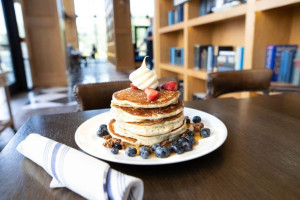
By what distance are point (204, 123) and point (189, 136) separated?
0.14 m

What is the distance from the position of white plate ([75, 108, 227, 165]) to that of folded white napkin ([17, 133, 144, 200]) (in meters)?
0.07

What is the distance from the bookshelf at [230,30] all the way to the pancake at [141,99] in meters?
1.27

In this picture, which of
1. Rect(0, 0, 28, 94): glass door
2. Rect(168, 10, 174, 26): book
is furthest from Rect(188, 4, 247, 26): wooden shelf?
Rect(0, 0, 28, 94): glass door

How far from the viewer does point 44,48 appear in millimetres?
4832

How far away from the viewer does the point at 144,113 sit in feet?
1.73

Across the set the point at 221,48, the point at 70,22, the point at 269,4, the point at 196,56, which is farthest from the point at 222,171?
the point at 70,22

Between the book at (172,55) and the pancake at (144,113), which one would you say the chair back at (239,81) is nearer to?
the pancake at (144,113)

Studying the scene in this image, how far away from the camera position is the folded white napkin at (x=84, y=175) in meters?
0.33

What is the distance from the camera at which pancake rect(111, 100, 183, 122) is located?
0.52 m

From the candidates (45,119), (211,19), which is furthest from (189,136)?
(211,19)

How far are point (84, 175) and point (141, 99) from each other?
0.25 meters

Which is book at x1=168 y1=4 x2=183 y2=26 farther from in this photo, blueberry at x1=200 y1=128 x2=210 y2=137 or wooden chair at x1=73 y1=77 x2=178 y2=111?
blueberry at x1=200 y1=128 x2=210 y2=137

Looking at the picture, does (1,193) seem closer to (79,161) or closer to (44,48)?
(79,161)

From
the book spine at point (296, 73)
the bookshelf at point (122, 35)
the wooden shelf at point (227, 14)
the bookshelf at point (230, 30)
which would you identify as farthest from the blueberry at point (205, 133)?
the bookshelf at point (122, 35)
